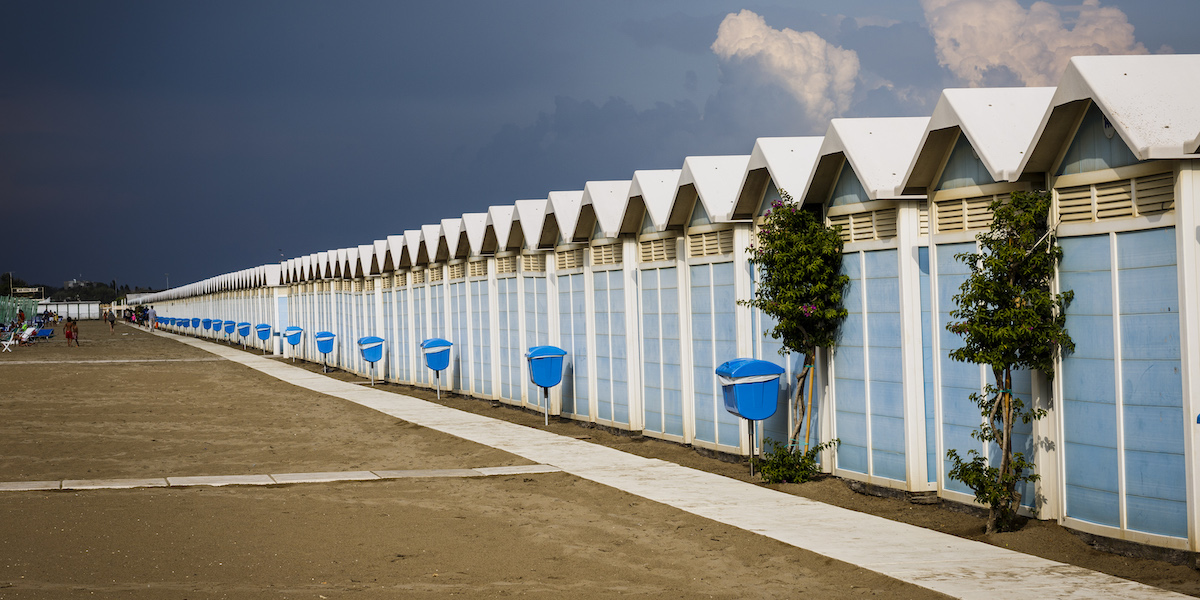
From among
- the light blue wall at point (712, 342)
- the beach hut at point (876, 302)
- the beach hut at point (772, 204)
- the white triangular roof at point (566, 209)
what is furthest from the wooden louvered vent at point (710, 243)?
the white triangular roof at point (566, 209)

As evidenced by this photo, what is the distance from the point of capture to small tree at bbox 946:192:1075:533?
7.88 meters

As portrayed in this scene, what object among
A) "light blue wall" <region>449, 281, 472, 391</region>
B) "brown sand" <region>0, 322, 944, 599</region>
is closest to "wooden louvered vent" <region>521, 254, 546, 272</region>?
"light blue wall" <region>449, 281, 472, 391</region>

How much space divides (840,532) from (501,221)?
1303cm

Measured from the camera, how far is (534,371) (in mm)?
16719

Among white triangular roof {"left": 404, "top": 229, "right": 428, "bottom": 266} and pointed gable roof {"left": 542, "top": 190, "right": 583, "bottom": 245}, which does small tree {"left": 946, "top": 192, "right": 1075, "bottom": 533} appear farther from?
white triangular roof {"left": 404, "top": 229, "right": 428, "bottom": 266}

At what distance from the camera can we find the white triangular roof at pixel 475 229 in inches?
853

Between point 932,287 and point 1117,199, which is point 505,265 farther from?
point 1117,199

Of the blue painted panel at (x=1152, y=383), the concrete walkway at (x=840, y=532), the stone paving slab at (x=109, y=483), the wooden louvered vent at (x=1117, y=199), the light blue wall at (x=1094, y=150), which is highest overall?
the light blue wall at (x=1094, y=150)

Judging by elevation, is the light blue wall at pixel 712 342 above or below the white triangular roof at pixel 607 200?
below

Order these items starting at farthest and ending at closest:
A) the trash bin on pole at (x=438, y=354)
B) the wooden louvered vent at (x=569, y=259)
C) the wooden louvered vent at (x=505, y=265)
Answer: the trash bin on pole at (x=438, y=354) → the wooden louvered vent at (x=505, y=265) → the wooden louvered vent at (x=569, y=259)

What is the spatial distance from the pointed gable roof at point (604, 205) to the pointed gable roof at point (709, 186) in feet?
6.17

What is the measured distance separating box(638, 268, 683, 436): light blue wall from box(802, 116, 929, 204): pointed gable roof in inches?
147

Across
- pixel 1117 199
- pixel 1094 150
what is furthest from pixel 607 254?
pixel 1117 199

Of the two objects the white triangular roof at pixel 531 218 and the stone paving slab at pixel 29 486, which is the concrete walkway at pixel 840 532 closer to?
the white triangular roof at pixel 531 218
